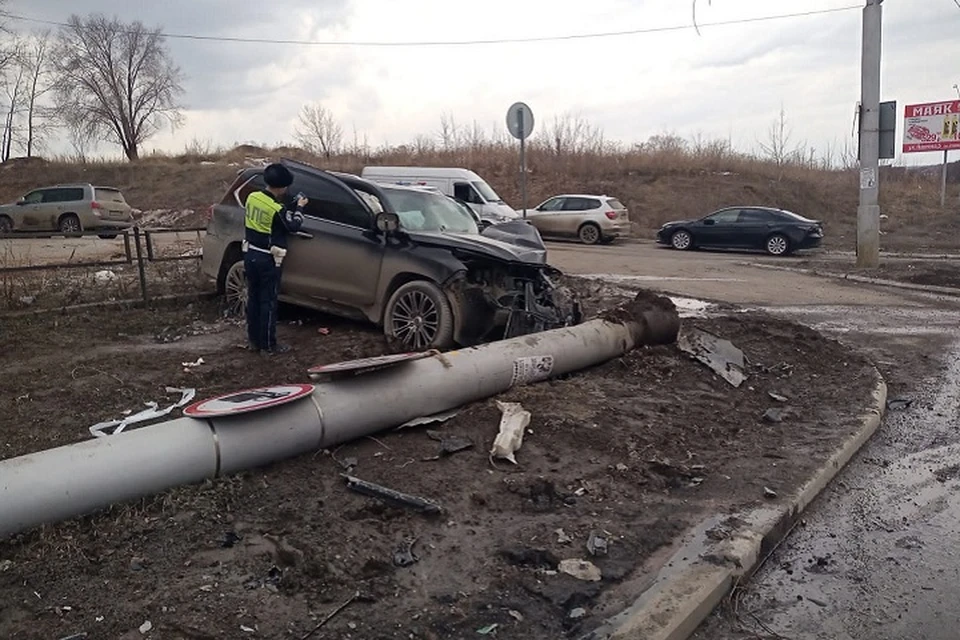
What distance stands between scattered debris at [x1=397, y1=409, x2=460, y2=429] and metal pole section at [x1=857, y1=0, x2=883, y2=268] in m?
15.0

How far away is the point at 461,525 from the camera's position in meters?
4.09

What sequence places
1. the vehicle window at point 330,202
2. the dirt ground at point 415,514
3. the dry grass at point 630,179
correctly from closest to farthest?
the dirt ground at point 415,514 → the vehicle window at point 330,202 → the dry grass at point 630,179

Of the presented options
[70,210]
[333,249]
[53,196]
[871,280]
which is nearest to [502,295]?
[333,249]

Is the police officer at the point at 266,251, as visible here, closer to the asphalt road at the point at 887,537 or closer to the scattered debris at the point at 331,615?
the scattered debris at the point at 331,615

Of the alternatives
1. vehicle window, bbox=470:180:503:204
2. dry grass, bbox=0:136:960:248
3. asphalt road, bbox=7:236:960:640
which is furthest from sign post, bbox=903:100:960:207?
asphalt road, bbox=7:236:960:640

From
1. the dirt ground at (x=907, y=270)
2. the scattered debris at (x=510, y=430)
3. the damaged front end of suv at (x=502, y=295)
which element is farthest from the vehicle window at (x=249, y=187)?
the dirt ground at (x=907, y=270)

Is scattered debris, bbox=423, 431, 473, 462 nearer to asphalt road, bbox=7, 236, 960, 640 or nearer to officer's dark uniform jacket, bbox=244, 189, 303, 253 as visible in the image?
asphalt road, bbox=7, 236, 960, 640

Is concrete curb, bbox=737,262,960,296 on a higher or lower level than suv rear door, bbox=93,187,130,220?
lower

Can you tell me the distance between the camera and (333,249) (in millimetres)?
8172

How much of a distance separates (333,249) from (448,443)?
374 cm

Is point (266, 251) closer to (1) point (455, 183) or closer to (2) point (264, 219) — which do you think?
(2) point (264, 219)

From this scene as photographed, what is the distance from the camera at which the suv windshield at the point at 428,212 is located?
27.5ft

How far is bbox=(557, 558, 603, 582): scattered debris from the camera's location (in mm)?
3689

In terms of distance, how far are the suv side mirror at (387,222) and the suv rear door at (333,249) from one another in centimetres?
24
